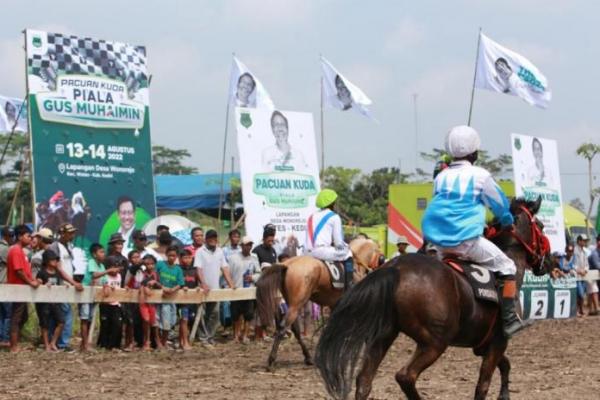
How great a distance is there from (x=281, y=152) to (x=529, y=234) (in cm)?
887

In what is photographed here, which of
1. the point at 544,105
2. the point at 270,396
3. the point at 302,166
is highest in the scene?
the point at 544,105

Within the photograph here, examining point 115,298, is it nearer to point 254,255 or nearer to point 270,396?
point 254,255

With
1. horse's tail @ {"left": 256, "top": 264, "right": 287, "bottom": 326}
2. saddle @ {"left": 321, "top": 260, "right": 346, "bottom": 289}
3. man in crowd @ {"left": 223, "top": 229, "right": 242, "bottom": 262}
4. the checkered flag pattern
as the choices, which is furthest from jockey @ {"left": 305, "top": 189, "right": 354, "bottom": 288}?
the checkered flag pattern

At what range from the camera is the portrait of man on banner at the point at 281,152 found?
1742 cm

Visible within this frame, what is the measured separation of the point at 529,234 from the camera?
30.0ft

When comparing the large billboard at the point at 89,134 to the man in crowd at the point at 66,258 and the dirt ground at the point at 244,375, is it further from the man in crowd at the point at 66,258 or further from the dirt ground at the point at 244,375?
the dirt ground at the point at 244,375

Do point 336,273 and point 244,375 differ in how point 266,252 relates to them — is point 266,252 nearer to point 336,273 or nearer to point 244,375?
point 336,273

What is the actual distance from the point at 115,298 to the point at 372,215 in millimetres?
36834

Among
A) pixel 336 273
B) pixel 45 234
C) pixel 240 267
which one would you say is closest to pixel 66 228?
pixel 45 234

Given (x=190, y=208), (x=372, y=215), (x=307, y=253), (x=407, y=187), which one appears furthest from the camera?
(x=372, y=215)

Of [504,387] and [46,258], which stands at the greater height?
[46,258]

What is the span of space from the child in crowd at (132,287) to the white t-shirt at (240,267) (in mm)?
2284

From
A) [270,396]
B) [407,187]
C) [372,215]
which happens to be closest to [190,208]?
[372,215]

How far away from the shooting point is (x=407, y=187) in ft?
96.0
